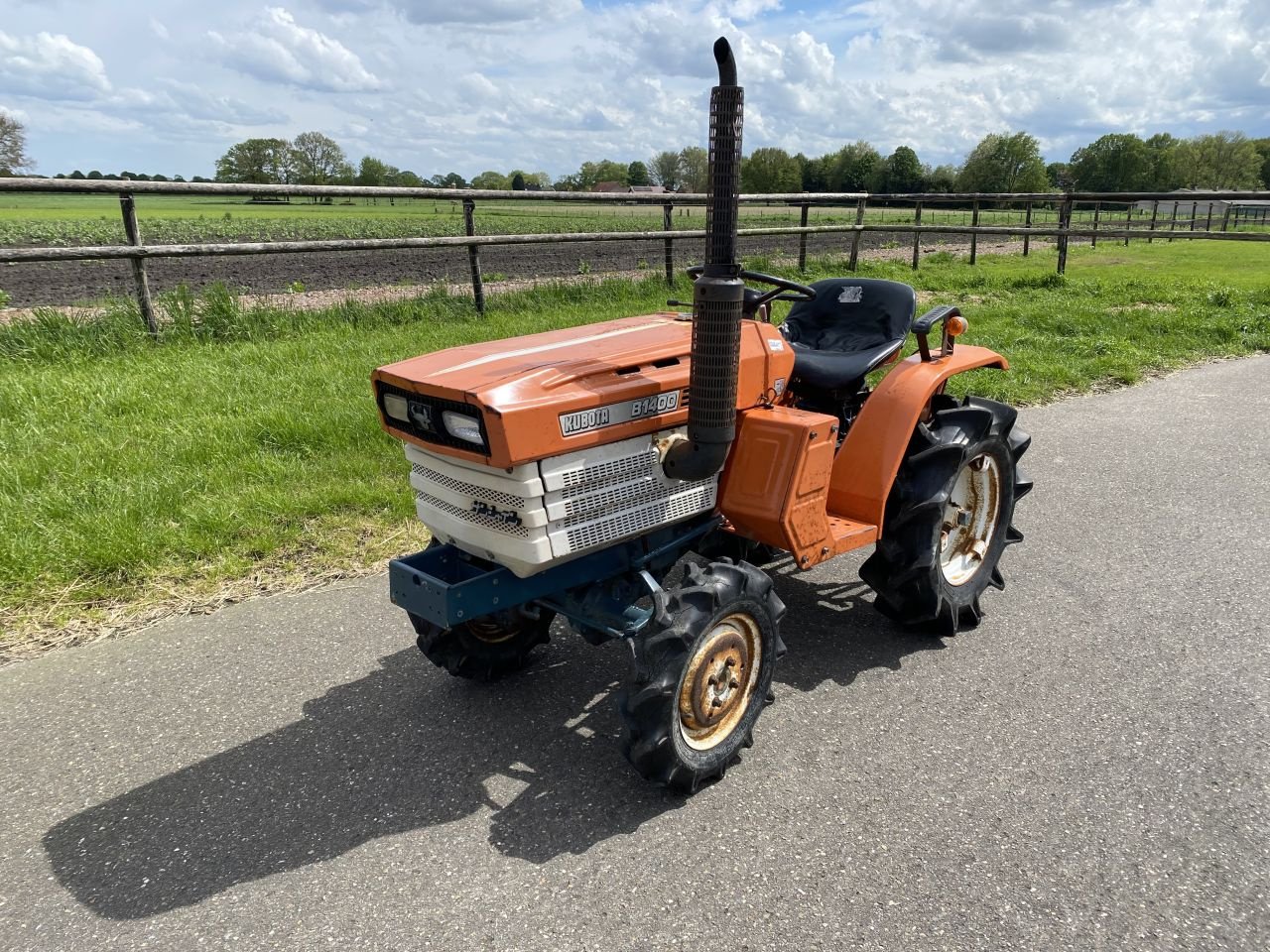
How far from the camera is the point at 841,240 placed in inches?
1041

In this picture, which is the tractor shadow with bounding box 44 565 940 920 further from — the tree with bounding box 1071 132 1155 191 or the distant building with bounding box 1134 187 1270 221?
the tree with bounding box 1071 132 1155 191

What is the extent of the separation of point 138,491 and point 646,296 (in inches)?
256

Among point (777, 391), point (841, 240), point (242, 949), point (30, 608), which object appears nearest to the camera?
point (242, 949)

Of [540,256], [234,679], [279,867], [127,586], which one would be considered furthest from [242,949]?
[540,256]

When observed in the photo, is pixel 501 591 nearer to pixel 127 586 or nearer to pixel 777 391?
pixel 777 391

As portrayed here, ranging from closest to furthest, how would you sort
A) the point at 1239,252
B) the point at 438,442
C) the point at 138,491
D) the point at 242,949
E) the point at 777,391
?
the point at 242,949 < the point at 438,442 < the point at 777,391 < the point at 138,491 < the point at 1239,252

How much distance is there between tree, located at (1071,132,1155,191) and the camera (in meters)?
63.8

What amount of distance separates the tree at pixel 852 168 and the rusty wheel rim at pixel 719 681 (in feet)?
191

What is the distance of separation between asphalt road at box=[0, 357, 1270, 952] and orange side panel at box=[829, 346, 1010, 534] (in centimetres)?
58

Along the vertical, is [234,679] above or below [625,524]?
below

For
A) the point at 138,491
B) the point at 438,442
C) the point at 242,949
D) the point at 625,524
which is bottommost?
the point at 242,949

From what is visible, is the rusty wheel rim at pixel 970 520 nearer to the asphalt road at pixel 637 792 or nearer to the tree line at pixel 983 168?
the asphalt road at pixel 637 792

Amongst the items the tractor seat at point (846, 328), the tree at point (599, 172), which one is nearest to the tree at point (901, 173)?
the tree at point (599, 172)

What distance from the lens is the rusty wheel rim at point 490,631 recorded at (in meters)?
3.04
